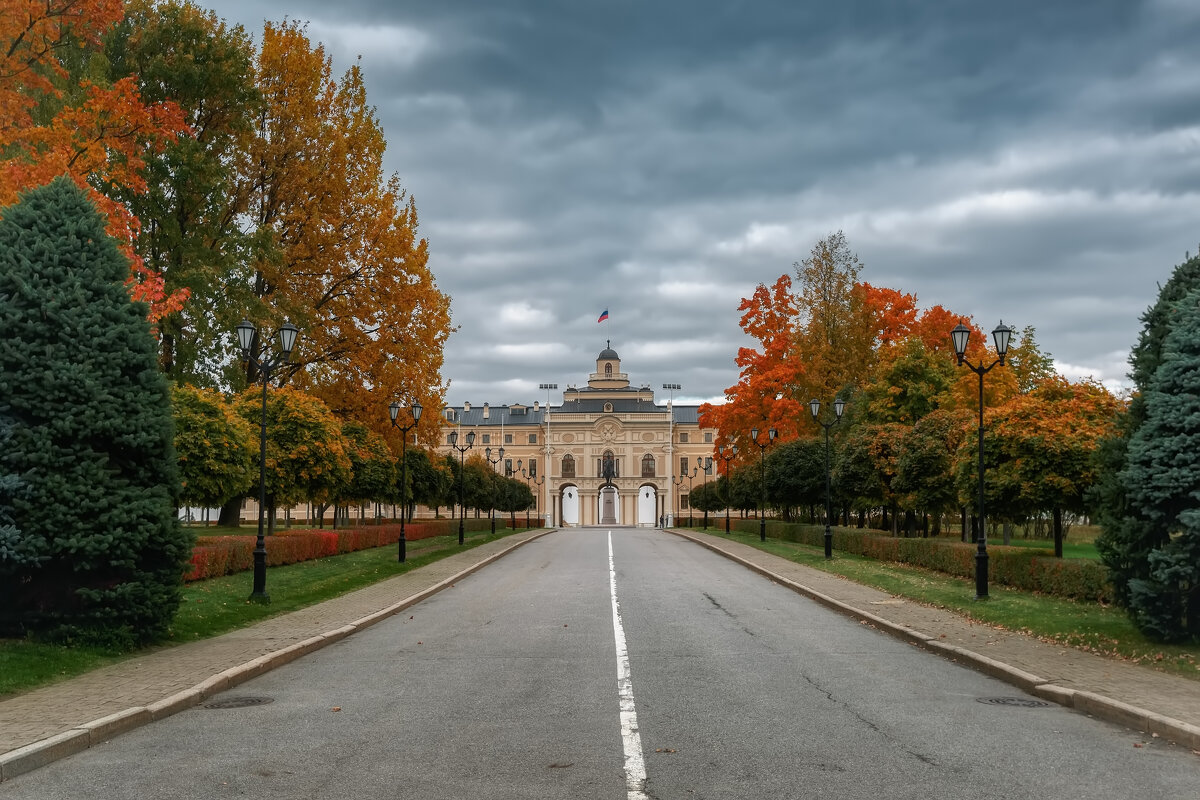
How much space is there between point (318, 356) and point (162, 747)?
25501mm

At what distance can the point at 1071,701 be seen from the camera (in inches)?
340

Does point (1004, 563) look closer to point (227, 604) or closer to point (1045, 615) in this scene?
point (1045, 615)

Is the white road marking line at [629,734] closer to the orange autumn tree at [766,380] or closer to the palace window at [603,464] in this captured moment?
the orange autumn tree at [766,380]

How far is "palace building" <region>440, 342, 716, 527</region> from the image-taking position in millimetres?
117375

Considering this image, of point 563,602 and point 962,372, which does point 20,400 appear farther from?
point 962,372

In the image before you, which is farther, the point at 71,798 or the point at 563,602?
the point at 563,602

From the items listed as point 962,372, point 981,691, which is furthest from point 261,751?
point 962,372

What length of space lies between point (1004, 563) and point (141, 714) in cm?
1662

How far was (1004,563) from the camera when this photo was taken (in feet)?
62.9

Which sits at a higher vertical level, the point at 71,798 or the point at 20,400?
the point at 20,400

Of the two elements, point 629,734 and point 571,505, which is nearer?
point 629,734

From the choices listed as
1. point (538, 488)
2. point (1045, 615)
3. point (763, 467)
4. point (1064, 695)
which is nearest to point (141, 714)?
point (1064, 695)

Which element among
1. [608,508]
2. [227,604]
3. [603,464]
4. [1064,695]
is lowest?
[608,508]

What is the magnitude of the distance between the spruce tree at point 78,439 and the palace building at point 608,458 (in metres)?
104
